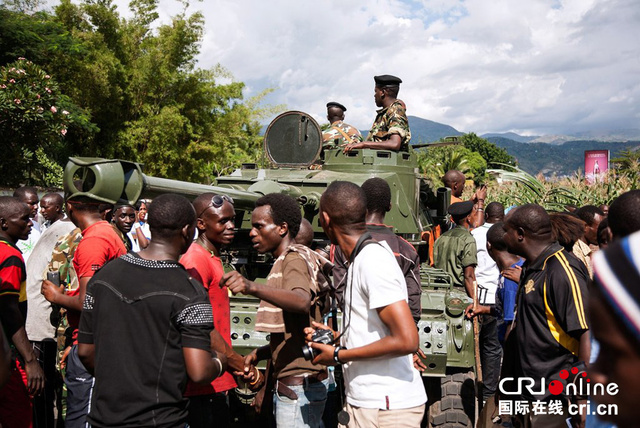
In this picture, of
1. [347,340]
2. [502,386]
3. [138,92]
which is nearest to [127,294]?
[347,340]

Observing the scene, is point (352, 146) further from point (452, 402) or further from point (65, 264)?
point (65, 264)

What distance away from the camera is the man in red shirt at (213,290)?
3629 millimetres

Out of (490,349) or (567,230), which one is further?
(490,349)

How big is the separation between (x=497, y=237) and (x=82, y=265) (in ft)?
11.9

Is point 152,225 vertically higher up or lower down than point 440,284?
higher up

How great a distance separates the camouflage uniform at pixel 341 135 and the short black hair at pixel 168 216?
522cm

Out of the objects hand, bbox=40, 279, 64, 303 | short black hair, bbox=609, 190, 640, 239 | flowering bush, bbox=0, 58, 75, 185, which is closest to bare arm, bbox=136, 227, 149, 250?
hand, bbox=40, 279, 64, 303

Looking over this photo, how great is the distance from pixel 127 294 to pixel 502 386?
2355 millimetres

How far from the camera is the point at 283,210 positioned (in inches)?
153

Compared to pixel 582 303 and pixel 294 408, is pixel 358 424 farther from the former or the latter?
→ pixel 582 303

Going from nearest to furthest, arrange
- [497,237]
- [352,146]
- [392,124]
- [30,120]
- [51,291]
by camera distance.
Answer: [51,291] < [497,237] < [352,146] < [392,124] < [30,120]

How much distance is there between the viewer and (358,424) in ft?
10.0

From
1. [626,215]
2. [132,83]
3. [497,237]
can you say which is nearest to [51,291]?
[626,215]

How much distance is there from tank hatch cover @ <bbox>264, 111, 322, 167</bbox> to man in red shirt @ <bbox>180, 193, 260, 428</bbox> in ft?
13.3
